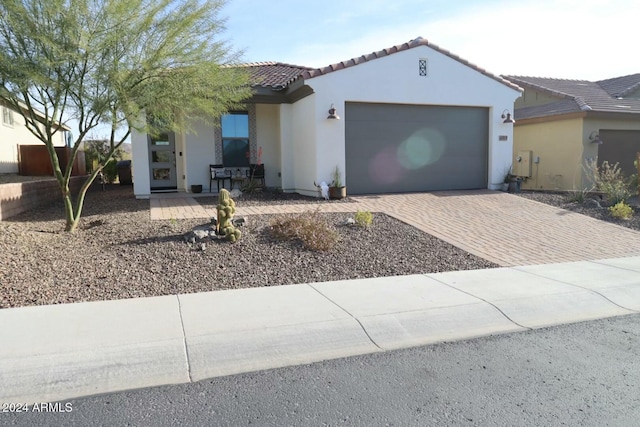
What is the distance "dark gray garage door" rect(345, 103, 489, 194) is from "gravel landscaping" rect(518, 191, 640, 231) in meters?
2.06

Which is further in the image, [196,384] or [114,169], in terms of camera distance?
[114,169]

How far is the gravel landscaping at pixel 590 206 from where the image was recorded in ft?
39.0

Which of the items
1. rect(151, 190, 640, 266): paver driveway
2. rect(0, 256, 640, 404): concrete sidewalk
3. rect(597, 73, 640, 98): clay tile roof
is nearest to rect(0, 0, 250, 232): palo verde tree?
rect(151, 190, 640, 266): paver driveway

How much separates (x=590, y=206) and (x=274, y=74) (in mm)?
10569

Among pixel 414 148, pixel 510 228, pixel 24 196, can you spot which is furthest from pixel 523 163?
pixel 24 196

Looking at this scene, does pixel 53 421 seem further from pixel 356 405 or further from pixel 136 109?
pixel 136 109

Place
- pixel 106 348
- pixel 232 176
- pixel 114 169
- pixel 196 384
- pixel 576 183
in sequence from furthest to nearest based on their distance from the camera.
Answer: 1. pixel 114 169
2. pixel 576 183
3. pixel 232 176
4. pixel 106 348
5. pixel 196 384

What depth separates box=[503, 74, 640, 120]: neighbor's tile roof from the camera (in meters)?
18.3

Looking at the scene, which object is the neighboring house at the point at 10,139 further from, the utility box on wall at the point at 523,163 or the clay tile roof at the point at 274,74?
the utility box on wall at the point at 523,163

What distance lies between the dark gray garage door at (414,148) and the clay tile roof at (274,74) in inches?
100

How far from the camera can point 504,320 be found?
5.55 m

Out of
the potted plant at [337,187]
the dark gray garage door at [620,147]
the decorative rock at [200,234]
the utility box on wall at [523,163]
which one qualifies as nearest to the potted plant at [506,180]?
the utility box on wall at [523,163]

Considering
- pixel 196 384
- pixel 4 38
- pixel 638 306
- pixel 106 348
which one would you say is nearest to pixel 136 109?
pixel 4 38

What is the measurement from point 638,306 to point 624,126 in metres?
15.1
